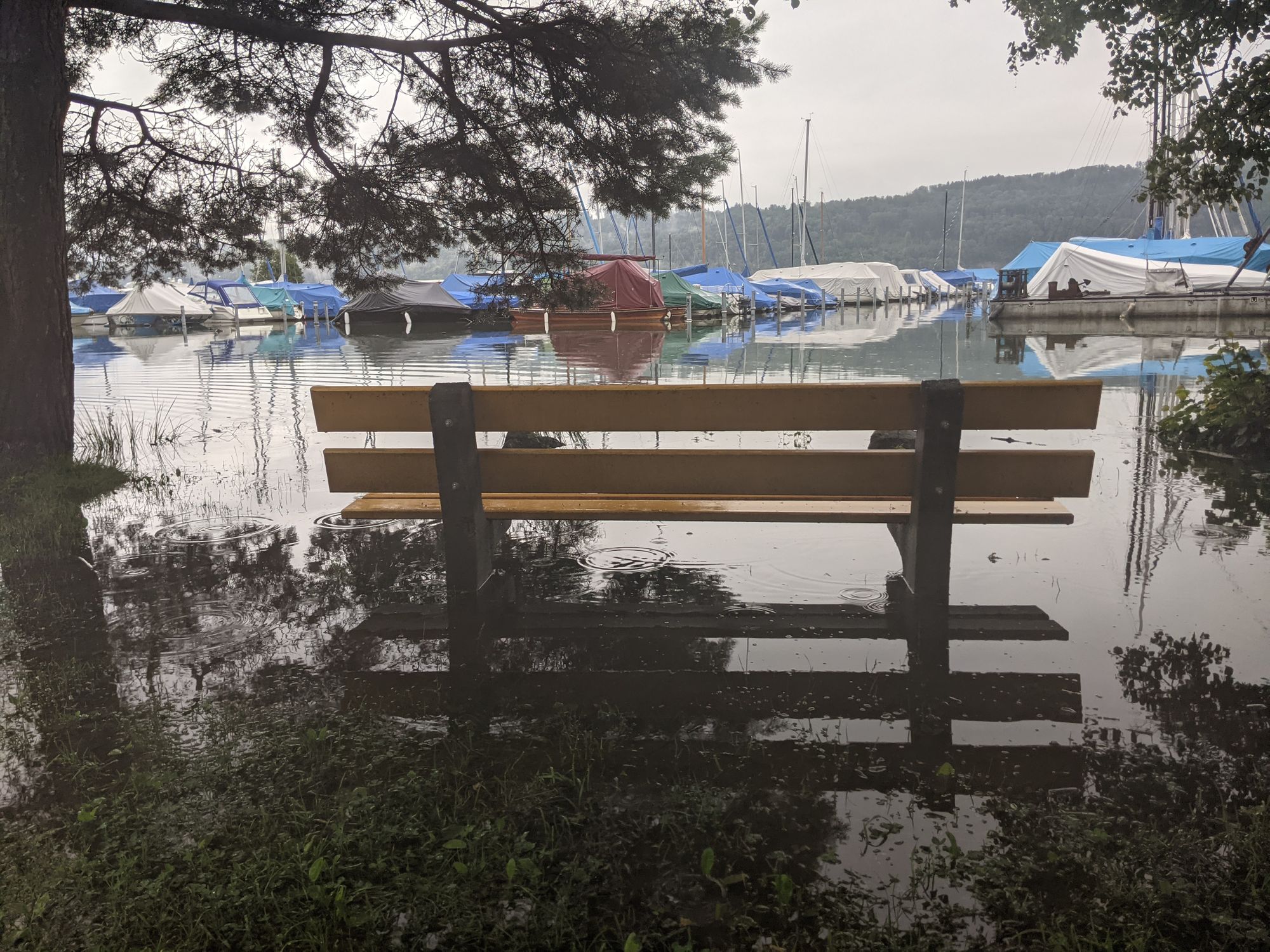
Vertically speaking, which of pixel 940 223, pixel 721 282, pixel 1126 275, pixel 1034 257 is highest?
pixel 940 223

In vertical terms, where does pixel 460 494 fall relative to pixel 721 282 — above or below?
below

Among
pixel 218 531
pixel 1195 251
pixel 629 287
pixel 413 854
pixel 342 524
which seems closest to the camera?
pixel 413 854

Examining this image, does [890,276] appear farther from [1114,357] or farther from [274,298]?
[1114,357]

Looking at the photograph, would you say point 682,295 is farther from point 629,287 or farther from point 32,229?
point 32,229

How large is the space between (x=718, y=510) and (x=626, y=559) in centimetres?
103

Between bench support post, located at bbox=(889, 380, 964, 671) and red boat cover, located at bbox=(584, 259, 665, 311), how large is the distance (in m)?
38.5

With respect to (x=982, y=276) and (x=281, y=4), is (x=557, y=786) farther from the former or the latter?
(x=982, y=276)

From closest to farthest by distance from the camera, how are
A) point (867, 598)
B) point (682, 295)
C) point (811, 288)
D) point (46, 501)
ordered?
point (867, 598), point (46, 501), point (682, 295), point (811, 288)

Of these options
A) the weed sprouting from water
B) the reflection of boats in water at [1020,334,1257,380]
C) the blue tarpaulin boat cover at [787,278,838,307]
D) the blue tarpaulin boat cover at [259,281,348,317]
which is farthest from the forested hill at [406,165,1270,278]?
the weed sprouting from water

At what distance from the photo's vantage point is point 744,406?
152 inches

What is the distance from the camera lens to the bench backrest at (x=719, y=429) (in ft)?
12.6

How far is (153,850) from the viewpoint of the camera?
7.70ft

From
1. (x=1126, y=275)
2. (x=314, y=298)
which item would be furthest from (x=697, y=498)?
(x=314, y=298)

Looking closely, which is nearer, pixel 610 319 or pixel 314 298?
pixel 610 319
